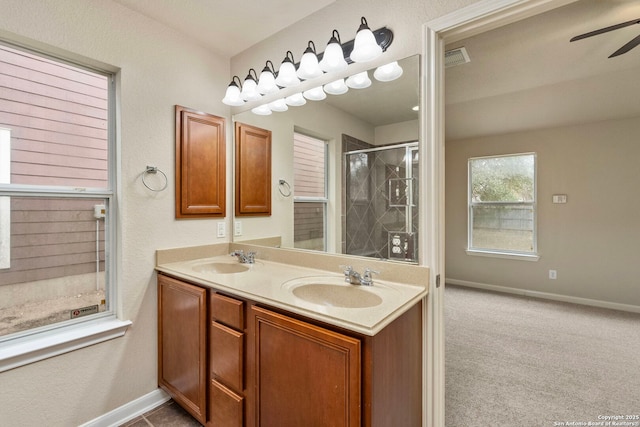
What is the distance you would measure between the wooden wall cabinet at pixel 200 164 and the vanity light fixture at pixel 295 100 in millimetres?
616

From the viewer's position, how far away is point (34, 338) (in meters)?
1.45

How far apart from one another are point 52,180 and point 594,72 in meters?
4.05

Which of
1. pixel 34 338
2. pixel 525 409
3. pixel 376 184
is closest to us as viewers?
pixel 34 338

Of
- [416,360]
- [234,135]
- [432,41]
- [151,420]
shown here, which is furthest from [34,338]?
[432,41]

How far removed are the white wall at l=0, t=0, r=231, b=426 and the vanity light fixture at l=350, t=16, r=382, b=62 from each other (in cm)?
126

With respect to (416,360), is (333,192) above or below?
above

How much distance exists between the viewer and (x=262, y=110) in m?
2.10

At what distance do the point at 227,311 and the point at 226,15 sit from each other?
1.78 metres

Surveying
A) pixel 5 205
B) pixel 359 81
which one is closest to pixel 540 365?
pixel 359 81

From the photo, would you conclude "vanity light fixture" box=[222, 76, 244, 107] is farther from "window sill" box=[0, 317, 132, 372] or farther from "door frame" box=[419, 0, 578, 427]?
"window sill" box=[0, 317, 132, 372]

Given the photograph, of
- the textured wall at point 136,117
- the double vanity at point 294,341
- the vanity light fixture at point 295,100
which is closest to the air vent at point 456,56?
the textured wall at point 136,117

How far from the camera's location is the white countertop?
0.98m

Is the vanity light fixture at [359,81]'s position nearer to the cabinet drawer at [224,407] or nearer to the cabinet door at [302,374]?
the cabinet door at [302,374]

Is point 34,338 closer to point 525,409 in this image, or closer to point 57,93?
point 57,93
